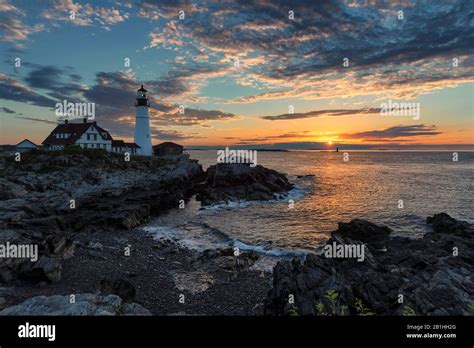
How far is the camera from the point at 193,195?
5116 cm

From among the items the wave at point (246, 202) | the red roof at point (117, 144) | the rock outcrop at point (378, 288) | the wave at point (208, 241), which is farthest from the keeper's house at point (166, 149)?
the rock outcrop at point (378, 288)

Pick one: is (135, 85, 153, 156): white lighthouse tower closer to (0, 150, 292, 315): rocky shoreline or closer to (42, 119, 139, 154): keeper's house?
(42, 119, 139, 154): keeper's house

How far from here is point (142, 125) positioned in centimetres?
7706

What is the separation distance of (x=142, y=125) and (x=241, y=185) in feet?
129

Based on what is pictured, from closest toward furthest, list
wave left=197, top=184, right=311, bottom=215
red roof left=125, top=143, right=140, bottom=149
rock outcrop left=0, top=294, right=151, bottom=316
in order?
rock outcrop left=0, top=294, right=151, bottom=316 < wave left=197, top=184, right=311, bottom=215 < red roof left=125, top=143, right=140, bottom=149

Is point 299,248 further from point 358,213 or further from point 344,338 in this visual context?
point 344,338

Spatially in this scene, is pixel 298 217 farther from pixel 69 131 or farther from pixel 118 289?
pixel 69 131

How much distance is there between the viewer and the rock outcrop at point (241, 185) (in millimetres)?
46281

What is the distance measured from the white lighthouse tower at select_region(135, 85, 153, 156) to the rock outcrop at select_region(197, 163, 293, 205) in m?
27.9

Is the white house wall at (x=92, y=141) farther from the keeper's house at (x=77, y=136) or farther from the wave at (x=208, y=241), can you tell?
the wave at (x=208, y=241)

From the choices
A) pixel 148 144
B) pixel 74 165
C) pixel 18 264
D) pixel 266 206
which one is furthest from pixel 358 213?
pixel 148 144

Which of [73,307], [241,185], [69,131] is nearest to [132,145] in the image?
[69,131]

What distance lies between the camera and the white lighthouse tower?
2960 inches

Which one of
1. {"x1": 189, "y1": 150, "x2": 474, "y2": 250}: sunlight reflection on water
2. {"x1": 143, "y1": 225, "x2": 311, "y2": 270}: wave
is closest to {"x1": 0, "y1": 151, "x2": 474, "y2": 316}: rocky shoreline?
{"x1": 143, "y1": 225, "x2": 311, "y2": 270}: wave
